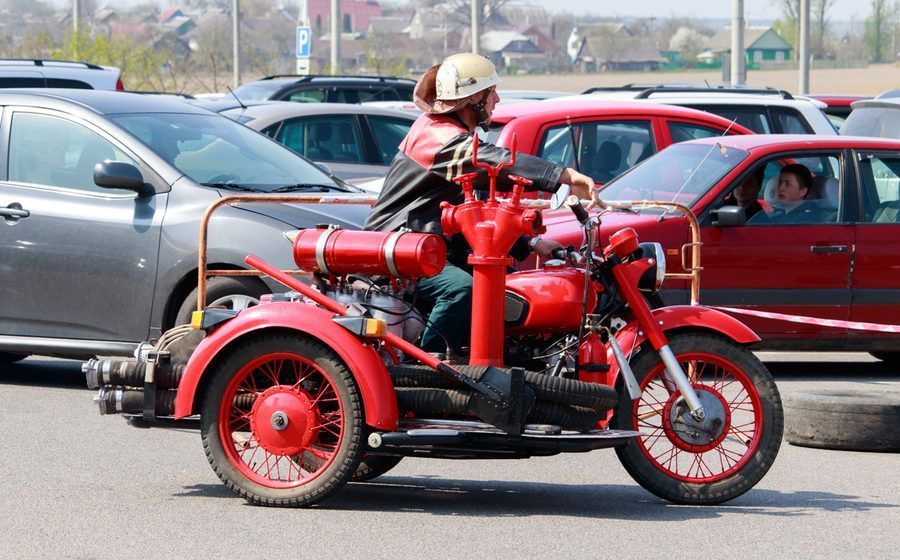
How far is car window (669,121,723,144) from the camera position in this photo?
41.0ft

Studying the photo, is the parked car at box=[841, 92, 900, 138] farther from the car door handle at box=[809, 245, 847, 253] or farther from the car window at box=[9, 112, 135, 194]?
the car window at box=[9, 112, 135, 194]

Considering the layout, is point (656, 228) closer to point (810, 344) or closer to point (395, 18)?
point (810, 344)

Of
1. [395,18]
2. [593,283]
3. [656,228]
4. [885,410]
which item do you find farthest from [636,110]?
[395,18]

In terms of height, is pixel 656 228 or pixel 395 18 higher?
pixel 395 18

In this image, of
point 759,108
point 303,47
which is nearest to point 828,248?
point 759,108

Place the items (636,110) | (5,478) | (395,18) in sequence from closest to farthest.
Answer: (5,478)
(636,110)
(395,18)

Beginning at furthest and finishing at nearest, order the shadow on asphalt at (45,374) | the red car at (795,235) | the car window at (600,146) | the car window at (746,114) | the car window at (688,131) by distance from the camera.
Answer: the car window at (746,114) < the car window at (688,131) < the car window at (600,146) < the red car at (795,235) < the shadow on asphalt at (45,374)

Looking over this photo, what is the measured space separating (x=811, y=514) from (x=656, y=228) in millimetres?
4022

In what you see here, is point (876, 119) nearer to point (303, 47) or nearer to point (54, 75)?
point (54, 75)

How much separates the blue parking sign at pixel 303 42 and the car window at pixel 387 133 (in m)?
17.0

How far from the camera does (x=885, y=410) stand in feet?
26.1

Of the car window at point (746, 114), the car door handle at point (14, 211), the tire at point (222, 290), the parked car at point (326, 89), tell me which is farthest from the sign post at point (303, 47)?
the tire at point (222, 290)

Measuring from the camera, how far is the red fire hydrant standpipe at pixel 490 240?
6.21 meters

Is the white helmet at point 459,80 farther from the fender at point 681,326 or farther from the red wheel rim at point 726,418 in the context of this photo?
the red wheel rim at point 726,418
